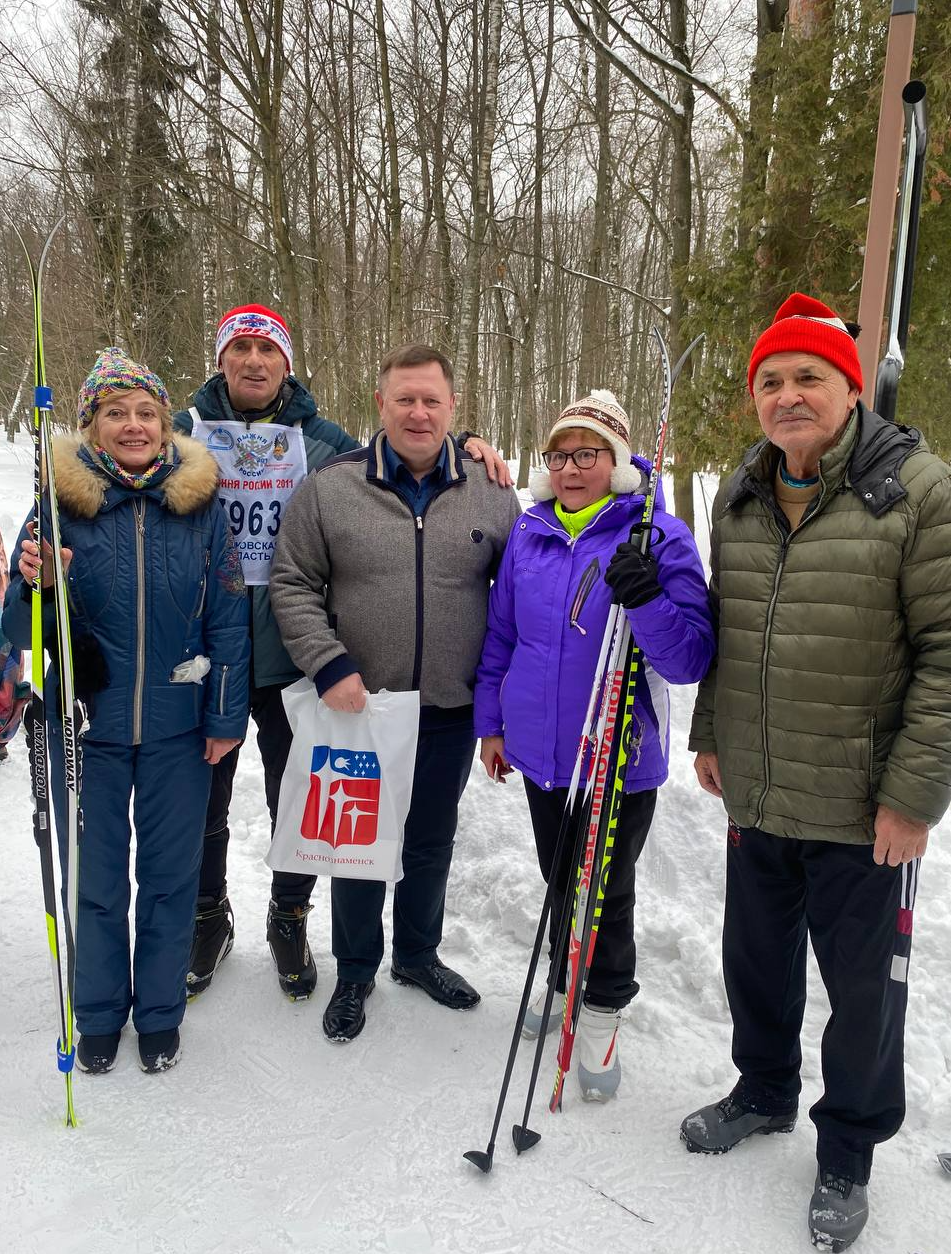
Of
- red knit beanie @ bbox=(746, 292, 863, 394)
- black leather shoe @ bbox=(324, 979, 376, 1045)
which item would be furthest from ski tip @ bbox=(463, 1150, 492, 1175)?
red knit beanie @ bbox=(746, 292, 863, 394)

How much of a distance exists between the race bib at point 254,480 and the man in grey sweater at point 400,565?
0.46 feet

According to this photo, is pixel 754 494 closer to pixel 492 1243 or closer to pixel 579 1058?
pixel 579 1058

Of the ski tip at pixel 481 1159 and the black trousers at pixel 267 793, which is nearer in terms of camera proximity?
the ski tip at pixel 481 1159

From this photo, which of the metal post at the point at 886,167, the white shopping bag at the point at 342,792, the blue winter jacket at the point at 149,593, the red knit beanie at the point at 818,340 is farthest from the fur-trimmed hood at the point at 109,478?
the metal post at the point at 886,167

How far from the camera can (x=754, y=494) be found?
7.05ft

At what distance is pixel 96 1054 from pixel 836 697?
8.58 ft

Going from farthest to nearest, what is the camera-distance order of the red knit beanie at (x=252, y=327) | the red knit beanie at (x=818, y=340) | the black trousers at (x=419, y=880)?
the black trousers at (x=419, y=880), the red knit beanie at (x=252, y=327), the red knit beanie at (x=818, y=340)

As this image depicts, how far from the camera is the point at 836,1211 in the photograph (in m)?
2.05

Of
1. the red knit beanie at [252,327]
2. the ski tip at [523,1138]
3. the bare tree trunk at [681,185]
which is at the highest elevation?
the bare tree trunk at [681,185]

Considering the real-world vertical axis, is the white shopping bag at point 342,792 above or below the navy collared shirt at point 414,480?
below

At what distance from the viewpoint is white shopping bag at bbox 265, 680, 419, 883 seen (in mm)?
2730

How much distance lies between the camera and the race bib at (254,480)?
112 inches

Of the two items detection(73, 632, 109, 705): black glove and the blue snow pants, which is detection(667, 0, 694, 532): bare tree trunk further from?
detection(73, 632, 109, 705): black glove

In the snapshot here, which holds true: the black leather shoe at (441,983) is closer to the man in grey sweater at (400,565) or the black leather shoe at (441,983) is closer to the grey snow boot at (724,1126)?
the man in grey sweater at (400,565)
